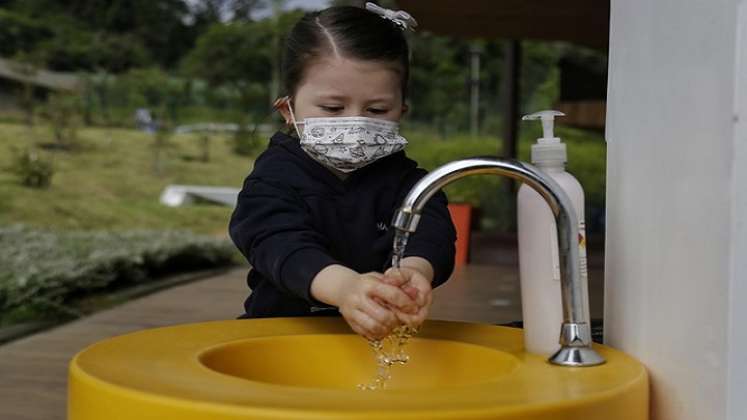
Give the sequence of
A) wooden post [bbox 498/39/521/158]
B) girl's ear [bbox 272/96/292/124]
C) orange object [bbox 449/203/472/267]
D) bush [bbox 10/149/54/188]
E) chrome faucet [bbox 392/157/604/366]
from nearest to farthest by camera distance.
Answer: chrome faucet [bbox 392/157/604/366] < girl's ear [bbox 272/96/292/124] < orange object [bbox 449/203/472/267] < wooden post [bbox 498/39/521/158] < bush [bbox 10/149/54/188]

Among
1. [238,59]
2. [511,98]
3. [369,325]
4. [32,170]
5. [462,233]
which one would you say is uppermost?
A: [238,59]

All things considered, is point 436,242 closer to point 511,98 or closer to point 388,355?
point 388,355

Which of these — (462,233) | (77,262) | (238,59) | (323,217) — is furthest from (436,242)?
(238,59)

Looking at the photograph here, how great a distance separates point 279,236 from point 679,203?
0.55 metres

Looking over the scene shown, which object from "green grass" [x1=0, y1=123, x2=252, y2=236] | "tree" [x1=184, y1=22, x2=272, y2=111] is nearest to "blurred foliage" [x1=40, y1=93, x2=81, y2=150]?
"green grass" [x1=0, y1=123, x2=252, y2=236]

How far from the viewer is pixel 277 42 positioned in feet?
35.3

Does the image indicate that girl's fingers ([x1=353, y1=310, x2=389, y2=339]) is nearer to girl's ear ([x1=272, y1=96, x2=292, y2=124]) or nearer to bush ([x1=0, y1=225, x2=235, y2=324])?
girl's ear ([x1=272, y1=96, x2=292, y2=124])

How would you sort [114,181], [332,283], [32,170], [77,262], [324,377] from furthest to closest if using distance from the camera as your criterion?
[114,181] < [32,170] < [77,262] < [324,377] < [332,283]

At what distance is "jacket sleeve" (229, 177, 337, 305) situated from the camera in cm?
142

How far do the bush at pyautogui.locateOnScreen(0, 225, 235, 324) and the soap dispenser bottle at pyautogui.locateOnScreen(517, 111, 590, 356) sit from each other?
339 centimetres

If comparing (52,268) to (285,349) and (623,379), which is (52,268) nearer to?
(285,349)

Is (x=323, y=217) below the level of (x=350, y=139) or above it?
below

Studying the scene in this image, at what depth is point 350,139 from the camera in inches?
61.7

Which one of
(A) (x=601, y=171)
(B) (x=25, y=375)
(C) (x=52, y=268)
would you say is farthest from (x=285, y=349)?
(A) (x=601, y=171)
